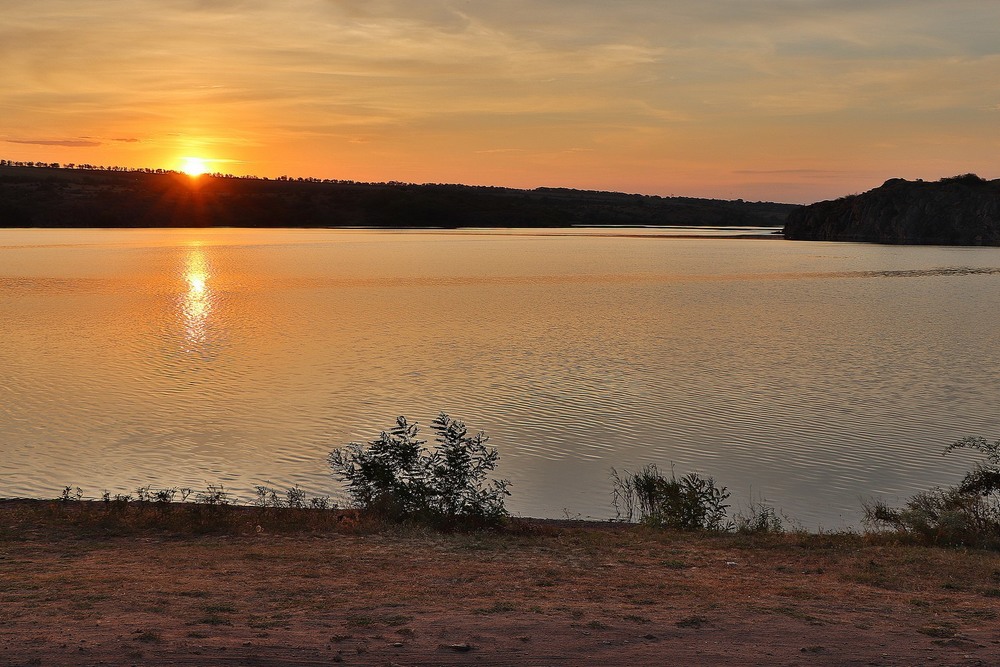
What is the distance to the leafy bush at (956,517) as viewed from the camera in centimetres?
1019

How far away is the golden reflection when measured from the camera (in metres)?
29.7

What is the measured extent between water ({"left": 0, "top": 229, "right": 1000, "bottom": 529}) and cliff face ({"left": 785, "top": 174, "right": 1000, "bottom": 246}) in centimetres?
7280

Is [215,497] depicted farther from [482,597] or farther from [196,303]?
[196,303]

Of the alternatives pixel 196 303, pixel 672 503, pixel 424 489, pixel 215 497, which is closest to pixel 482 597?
pixel 424 489

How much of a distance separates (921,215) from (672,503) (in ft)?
385

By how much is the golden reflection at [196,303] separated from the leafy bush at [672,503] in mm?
17655

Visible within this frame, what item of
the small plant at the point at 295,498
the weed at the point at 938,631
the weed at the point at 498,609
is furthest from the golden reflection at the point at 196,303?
the weed at the point at 938,631

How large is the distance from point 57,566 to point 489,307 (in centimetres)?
2993

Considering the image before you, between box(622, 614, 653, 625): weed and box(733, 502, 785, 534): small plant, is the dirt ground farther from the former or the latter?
box(733, 502, 785, 534): small plant

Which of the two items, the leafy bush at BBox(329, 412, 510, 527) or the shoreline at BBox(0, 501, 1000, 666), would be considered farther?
the leafy bush at BBox(329, 412, 510, 527)

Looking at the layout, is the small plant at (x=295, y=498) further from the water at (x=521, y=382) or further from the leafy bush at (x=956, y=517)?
the leafy bush at (x=956, y=517)

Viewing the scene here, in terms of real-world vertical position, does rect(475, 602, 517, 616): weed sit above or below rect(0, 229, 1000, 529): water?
above

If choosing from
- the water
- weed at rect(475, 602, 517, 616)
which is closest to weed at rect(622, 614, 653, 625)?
weed at rect(475, 602, 517, 616)

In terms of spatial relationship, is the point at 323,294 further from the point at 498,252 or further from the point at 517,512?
the point at 498,252
